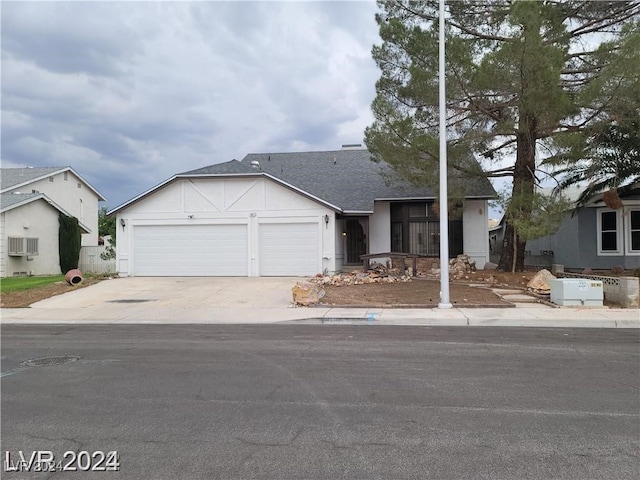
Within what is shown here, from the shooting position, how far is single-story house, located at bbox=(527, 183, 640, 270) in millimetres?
20891

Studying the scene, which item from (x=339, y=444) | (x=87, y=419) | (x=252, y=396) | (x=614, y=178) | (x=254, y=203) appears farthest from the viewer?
(x=254, y=203)

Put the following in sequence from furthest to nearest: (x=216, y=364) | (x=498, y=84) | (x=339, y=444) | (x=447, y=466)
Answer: (x=498, y=84) < (x=216, y=364) < (x=339, y=444) < (x=447, y=466)

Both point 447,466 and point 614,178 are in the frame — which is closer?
point 447,466

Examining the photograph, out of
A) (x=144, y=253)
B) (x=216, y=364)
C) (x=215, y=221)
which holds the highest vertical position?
(x=215, y=221)

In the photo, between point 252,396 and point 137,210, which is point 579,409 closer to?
point 252,396

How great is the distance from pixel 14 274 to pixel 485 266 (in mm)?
23479

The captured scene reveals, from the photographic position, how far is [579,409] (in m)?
5.38

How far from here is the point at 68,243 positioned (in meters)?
27.2

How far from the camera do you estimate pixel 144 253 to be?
22609 mm

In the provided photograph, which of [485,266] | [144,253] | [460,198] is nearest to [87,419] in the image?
[460,198]

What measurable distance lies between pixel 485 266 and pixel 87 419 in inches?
809

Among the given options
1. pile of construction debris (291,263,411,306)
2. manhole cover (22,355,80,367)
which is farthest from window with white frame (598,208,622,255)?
manhole cover (22,355,80,367)

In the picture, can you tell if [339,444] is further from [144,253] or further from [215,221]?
[144,253]

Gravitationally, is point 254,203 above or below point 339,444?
above
